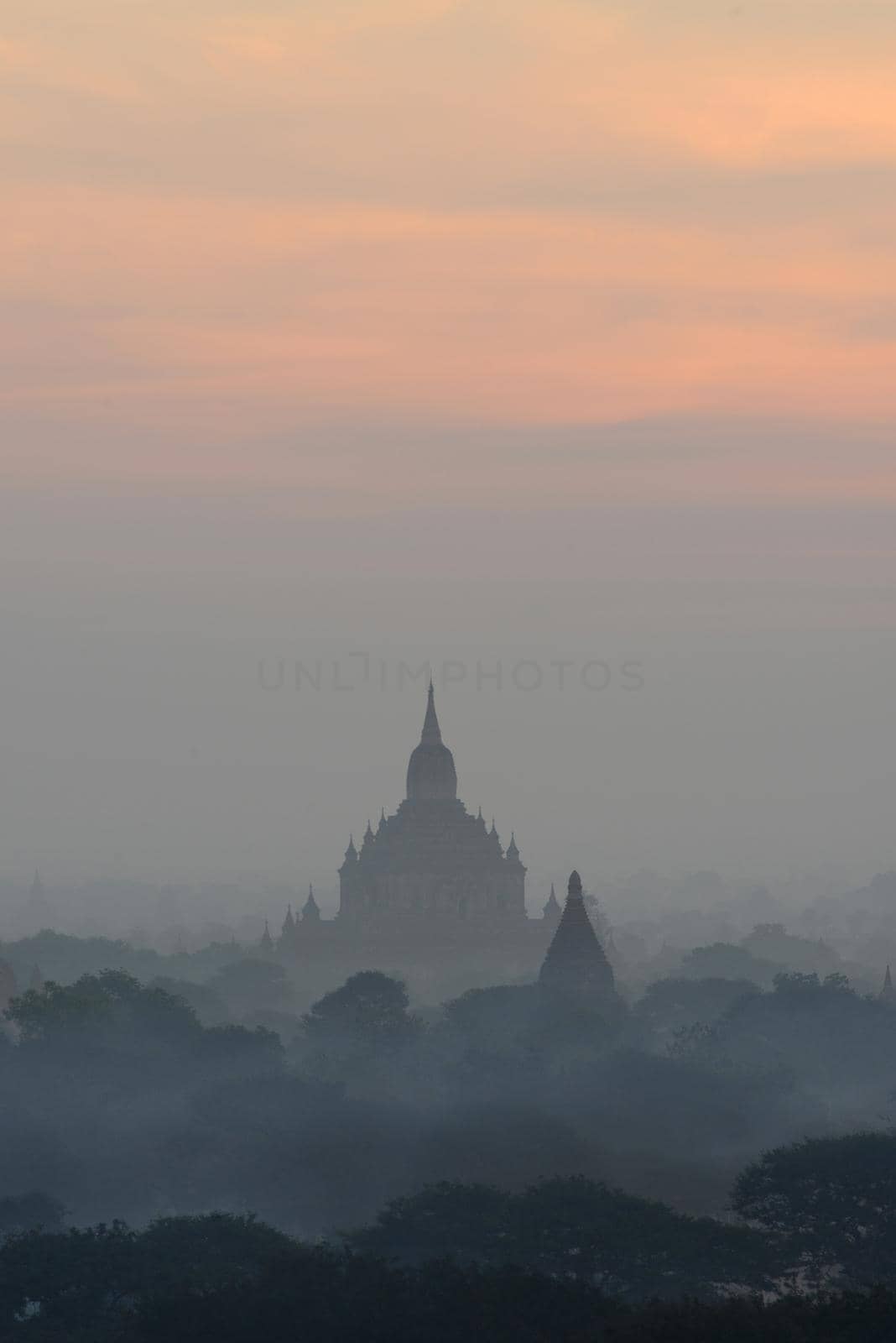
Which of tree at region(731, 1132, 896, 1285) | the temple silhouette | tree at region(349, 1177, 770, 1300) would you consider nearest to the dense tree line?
tree at region(349, 1177, 770, 1300)

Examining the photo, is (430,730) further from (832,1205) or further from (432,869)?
(832,1205)

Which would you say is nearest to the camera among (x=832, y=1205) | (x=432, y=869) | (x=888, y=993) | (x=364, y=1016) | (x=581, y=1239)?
(x=581, y=1239)

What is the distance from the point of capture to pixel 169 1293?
67.0 m

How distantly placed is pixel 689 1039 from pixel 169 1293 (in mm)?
66079

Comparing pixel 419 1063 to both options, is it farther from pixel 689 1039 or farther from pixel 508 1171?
pixel 508 1171

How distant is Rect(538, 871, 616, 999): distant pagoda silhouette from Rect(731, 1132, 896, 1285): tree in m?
61.4

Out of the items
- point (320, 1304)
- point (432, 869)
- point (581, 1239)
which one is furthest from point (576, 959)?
point (320, 1304)

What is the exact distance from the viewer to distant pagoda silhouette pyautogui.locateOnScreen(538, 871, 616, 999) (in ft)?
468

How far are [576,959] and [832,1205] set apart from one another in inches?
2620

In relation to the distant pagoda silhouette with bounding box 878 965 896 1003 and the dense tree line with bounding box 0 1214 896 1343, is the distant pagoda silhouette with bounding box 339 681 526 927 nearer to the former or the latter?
the distant pagoda silhouette with bounding box 878 965 896 1003

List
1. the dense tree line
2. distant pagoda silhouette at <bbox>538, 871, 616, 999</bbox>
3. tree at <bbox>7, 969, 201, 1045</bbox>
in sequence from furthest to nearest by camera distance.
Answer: distant pagoda silhouette at <bbox>538, 871, 616, 999</bbox>, tree at <bbox>7, 969, 201, 1045</bbox>, the dense tree line

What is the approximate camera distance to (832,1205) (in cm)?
7694

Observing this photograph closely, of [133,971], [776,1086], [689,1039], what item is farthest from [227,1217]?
[133,971]

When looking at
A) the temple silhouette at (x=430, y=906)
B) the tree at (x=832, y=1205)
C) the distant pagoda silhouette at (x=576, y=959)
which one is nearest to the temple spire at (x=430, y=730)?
the temple silhouette at (x=430, y=906)
